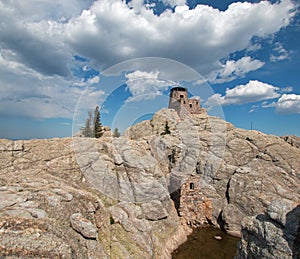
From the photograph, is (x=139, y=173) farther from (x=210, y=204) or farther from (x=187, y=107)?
(x=187, y=107)

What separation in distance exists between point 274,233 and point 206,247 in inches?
577

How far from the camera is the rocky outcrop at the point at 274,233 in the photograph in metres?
10.8

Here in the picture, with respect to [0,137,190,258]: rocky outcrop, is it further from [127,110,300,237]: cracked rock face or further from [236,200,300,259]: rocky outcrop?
[236,200,300,259]: rocky outcrop

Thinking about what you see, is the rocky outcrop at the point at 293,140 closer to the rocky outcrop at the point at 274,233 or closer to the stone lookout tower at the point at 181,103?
the stone lookout tower at the point at 181,103

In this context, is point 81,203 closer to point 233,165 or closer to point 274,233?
point 274,233

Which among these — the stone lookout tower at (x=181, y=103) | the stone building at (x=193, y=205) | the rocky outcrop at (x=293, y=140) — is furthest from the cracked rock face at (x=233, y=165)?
the stone lookout tower at (x=181, y=103)

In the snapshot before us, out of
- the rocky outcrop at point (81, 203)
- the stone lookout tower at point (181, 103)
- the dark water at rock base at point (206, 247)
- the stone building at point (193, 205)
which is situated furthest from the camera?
the stone lookout tower at point (181, 103)

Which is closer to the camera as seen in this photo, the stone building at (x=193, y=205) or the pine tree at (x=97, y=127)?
the stone building at (x=193, y=205)

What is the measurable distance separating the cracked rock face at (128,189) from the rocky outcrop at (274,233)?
25 cm

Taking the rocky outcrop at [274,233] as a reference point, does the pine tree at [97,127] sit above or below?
above

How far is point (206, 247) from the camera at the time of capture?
2364 cm

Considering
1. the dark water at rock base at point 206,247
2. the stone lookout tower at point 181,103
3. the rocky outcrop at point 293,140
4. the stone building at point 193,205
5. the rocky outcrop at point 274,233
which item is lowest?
the dark water at rock base at point 206,247

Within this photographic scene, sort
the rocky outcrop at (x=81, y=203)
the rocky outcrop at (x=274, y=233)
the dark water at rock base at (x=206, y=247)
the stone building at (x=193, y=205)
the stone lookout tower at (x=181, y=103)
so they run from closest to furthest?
the rocky outcrop at (x=81, y=203)
the rocky outcrop at (x=274, y=233)
the dark water at rock base at (x=206, y=247)
the stone building at (x=193, y=205)
the stone lookout tower at (x=181, y=103)

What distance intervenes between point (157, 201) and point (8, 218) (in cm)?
1770
